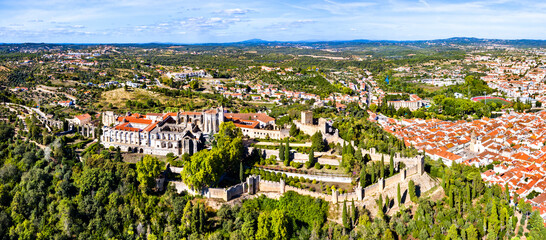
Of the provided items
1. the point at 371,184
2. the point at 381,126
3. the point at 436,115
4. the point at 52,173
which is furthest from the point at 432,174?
the point at 52,173

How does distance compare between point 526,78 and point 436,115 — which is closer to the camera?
point 436,115

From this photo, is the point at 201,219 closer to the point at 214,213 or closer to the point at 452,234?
the point at 214,213

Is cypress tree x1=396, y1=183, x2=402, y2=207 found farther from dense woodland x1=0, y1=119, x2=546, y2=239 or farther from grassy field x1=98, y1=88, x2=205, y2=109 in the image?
grassy field x1=98, y1=88, x2=205, y2=109

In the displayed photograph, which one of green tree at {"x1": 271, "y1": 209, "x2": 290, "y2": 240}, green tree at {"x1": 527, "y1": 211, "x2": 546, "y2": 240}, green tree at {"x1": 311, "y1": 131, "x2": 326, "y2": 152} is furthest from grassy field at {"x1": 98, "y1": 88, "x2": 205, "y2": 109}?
green tree at {"x1": 527, "y1": 211, "x2": 546, "y2": 240}

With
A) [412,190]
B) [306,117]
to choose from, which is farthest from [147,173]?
[412,190]

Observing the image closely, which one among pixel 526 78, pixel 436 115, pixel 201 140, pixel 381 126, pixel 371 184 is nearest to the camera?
pixel 371 184

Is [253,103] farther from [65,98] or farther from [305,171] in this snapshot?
[305,171]

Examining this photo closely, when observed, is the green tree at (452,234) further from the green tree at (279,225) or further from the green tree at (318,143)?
the green tree at (318,143)
